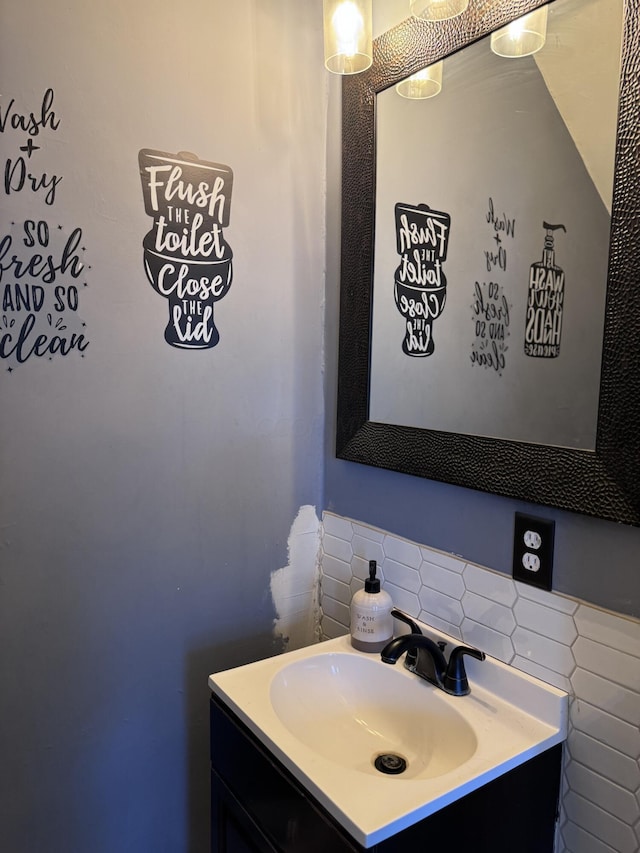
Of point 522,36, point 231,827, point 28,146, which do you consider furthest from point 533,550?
point 28,146

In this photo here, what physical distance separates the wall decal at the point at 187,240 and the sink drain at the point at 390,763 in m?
0.92

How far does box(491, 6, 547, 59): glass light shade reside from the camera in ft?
3.26

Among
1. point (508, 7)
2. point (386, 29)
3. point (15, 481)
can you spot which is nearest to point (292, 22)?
point (386, 29)

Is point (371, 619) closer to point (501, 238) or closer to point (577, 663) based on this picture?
point (577, 663)

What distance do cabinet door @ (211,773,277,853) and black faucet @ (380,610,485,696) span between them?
0.38m

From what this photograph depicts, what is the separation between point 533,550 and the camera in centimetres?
103

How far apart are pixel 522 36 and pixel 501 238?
34 centimetres

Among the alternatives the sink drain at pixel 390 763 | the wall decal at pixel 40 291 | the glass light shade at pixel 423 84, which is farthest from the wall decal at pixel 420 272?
the sink drain at pixel 390 763

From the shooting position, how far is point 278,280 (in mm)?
1456

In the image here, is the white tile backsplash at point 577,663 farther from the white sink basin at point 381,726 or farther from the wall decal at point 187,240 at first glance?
the wall decal at point 187,240

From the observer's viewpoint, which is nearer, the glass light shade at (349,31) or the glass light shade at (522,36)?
the glass light shade at (522,36)

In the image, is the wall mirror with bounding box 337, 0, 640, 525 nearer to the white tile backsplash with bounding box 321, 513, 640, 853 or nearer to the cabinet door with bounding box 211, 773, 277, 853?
the white tile backsplash with bounding box 321, 513, 640, 853

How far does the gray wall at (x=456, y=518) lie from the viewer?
0.92 metres

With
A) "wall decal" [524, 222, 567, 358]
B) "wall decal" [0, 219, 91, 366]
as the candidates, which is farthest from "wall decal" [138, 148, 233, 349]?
"wall decal" [524, 222, 567, 358]
